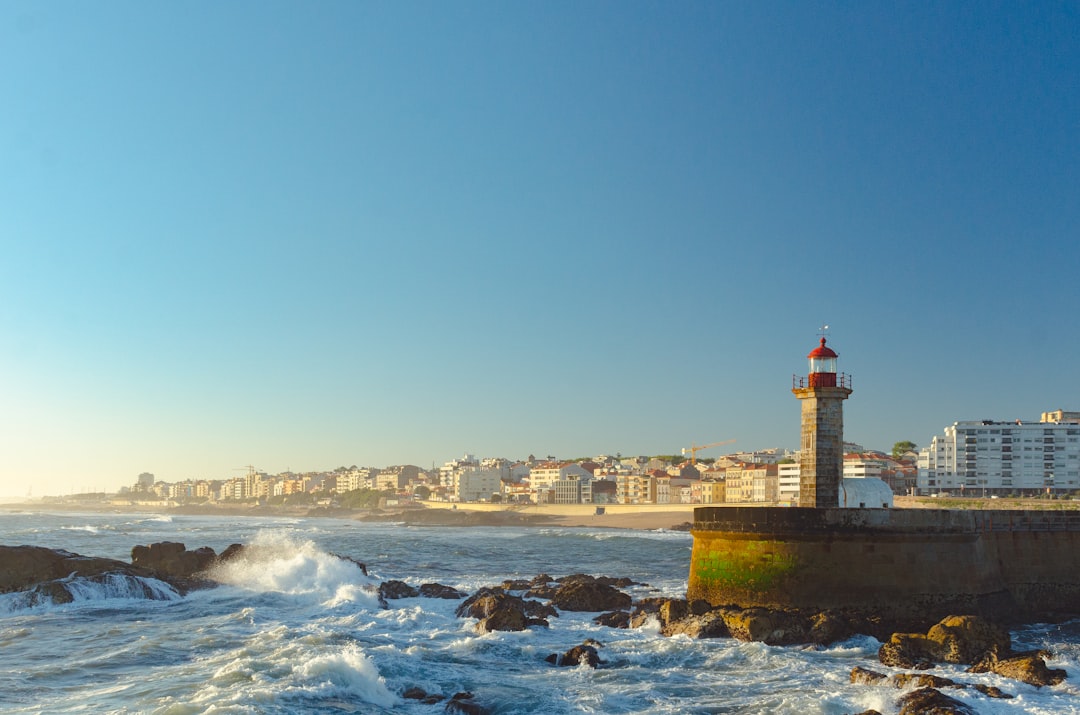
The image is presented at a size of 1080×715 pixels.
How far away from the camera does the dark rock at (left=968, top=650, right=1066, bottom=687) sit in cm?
1408

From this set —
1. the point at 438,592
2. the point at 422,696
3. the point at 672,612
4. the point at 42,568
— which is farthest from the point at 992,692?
the point at 42,568

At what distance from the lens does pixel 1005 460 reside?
11344 cm

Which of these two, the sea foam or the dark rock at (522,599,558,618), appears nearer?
the dark rock at (522,599,558,618)

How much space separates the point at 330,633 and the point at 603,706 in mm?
7119

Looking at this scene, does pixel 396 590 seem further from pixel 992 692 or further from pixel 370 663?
pixel 992 692

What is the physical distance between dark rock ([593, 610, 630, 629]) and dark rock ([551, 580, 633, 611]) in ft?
5.38

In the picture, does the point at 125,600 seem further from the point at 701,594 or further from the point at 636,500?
the point at 636,500

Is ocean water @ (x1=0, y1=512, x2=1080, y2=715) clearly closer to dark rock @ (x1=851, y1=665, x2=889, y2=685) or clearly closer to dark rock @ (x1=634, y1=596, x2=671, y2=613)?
dark rock @ (x1=851, y1=665, x2=889, y2=685)

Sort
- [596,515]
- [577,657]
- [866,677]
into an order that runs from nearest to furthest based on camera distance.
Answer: [866,677] → [577,657] → [596,515]

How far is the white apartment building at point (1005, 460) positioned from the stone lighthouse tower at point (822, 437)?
9532cm

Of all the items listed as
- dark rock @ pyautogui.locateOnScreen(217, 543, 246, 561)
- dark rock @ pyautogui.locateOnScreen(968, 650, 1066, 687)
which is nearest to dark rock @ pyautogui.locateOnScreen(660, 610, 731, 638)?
dark rock @ pyautogui.locateOnScreen(968, 650, 1066, 687)

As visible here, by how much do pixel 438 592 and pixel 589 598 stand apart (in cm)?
488

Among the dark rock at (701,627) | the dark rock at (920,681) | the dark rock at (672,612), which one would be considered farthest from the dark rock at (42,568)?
the dark rock at (920,681)


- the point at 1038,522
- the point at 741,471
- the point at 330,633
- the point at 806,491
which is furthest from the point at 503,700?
the point at 741,471
